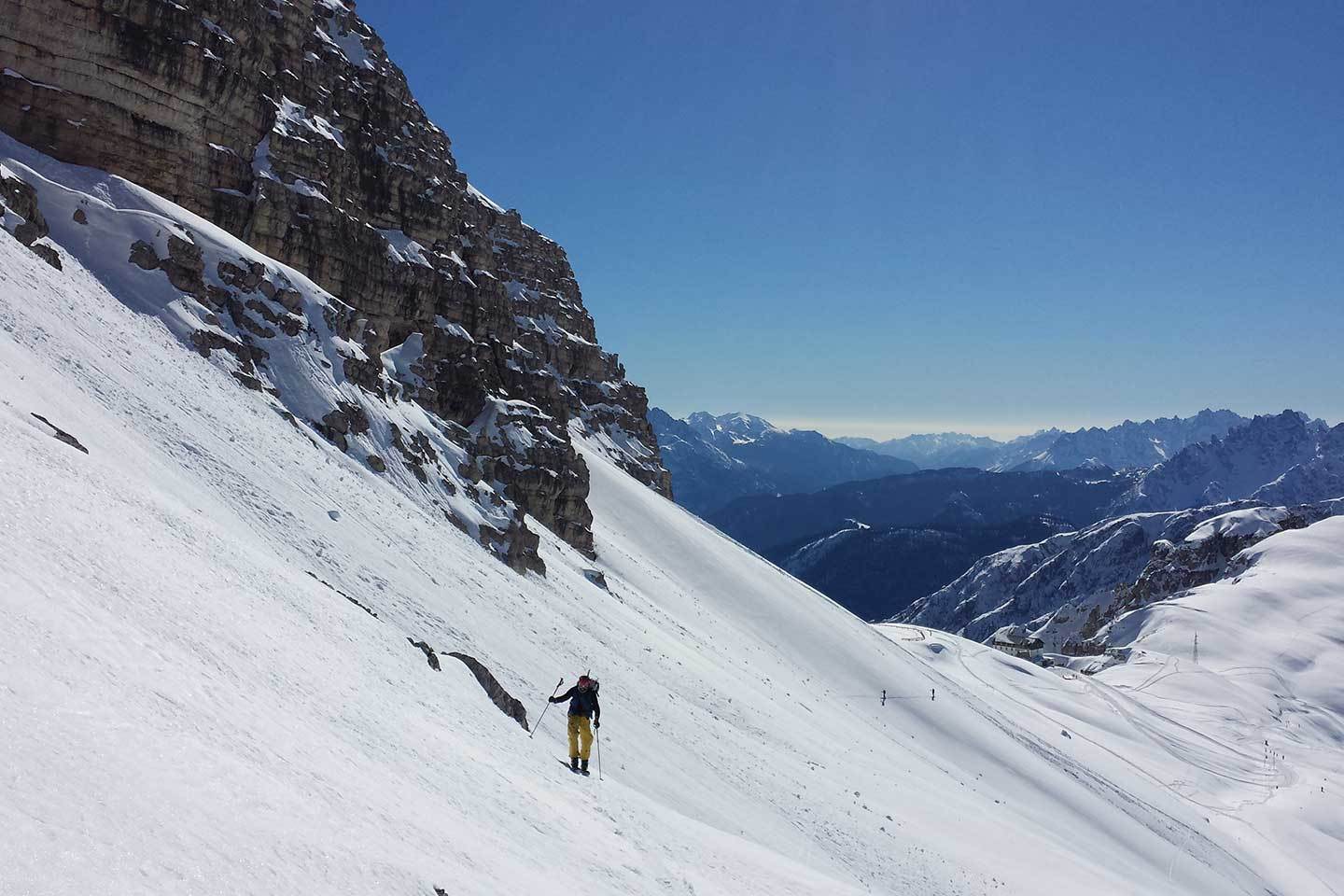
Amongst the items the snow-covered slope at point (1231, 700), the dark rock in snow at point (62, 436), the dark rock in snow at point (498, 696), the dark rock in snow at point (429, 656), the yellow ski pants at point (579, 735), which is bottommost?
the dark rock in snow at point (498, 696)

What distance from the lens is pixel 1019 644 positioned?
534ft

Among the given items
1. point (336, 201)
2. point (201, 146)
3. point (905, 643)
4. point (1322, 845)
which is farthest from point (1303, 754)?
point (201, 146)

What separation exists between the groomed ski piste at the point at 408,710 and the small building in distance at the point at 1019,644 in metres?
62.6

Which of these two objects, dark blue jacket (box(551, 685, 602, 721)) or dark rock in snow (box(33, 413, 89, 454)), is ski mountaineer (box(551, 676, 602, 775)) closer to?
dark blue jacket (box(551, 685, 602, 721))

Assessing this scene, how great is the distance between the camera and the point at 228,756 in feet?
28.2

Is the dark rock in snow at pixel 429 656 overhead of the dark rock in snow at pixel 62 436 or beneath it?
beneath

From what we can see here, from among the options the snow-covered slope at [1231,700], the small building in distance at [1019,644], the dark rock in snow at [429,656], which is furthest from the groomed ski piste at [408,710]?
the small building in distance at [1019,644]

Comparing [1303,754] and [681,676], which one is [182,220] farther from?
[1303,754]

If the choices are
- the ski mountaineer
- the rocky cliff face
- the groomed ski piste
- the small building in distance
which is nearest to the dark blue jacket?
the ski mountaineer

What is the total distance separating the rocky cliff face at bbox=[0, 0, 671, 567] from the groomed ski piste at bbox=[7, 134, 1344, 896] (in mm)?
3651

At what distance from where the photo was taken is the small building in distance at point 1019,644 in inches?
5620

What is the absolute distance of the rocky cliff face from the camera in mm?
40719

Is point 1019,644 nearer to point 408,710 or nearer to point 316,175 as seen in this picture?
point 316,175

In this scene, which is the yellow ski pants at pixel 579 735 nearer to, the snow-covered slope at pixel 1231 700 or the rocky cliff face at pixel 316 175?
the rocky cliff face at pixel 316 175
